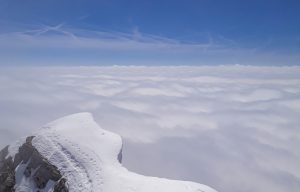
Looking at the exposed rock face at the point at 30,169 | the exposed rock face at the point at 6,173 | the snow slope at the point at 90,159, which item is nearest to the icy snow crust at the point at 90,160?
the snow slope at the point at 90,159

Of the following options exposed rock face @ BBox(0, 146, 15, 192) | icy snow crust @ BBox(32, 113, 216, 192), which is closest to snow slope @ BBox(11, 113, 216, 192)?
icy snow crust @ BBox(32, 113, 216, 192)

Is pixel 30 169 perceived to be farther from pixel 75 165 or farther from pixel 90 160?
pixel 90 160

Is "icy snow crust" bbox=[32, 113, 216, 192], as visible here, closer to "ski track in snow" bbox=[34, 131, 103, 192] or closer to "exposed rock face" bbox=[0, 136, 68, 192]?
"ski track in snow" bbox=[34, 131, 103, 192]

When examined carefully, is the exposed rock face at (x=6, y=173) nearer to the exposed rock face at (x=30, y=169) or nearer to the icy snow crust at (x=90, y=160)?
the exposed rock face at (x=30, y=169)

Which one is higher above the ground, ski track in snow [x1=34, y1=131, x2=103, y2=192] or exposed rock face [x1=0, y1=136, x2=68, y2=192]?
ski track in snow [x1=34, y1=131, x2=103, y2=192]

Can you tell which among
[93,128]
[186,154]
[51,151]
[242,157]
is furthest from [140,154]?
[51,151]
